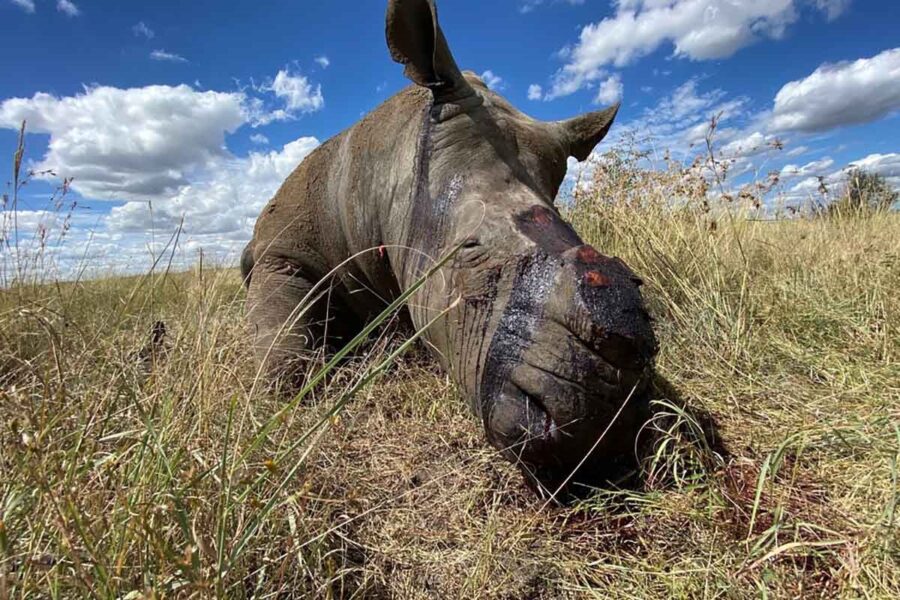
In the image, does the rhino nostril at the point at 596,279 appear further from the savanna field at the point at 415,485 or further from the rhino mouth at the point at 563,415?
the savanna field at the point at 415,485

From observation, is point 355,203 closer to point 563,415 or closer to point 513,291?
point 513,291

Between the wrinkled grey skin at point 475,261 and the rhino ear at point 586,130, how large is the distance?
12mm

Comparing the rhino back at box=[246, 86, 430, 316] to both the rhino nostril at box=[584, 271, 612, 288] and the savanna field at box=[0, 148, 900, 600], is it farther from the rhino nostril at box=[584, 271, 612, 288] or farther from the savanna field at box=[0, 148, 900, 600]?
the rhino nostril at box=[584, 271, 612, 288]

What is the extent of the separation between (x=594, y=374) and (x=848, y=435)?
42.8 inches

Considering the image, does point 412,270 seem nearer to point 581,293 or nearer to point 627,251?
point 581,293

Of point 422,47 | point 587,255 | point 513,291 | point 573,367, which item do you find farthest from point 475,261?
point 422,47

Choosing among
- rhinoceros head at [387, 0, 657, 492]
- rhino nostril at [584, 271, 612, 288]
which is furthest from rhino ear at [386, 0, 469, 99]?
rhino nostril at [584, 271, 612, 288]

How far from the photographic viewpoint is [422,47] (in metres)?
2.74

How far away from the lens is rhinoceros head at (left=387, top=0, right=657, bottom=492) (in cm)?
174

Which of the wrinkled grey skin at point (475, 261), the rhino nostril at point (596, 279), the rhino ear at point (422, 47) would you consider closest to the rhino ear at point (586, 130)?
the wrinkled grey skin at point (475, 261)

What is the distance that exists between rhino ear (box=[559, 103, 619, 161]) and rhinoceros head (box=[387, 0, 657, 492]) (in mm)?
666

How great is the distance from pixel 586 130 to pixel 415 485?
2.35 meters

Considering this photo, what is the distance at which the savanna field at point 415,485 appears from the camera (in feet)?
4.43

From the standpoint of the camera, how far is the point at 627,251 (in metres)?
4.61
